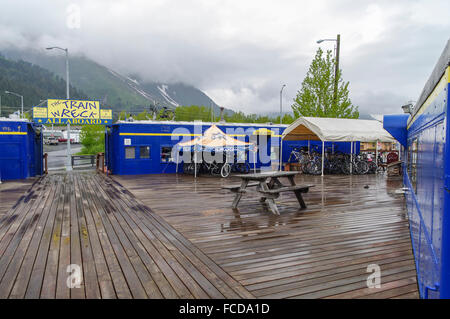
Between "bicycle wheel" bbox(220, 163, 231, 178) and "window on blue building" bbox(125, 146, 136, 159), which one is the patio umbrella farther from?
"window on blue building" bbox(125, 146, 136, 159)

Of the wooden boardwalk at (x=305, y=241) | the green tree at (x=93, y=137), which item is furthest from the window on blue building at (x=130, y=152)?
the green tree at (x=93, y=137)

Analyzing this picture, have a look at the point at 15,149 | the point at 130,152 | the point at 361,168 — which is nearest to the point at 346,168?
the point at 361,168

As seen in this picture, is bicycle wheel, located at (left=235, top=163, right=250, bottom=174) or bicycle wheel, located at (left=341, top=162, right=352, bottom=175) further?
bicycle wheel, located at (left=235, top=163, right=250, bottom=174)

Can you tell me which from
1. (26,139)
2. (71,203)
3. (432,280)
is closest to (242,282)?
(432,280)

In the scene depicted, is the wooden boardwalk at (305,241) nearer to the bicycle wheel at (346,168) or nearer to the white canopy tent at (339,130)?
the white canopy tent at (339,130)

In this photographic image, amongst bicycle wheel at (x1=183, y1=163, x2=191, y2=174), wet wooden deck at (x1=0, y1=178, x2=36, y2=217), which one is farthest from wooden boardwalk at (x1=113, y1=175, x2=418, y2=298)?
bicycle wheel at (x1=183, y1=163, x2=191, y2=174)

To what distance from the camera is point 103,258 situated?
179 inches

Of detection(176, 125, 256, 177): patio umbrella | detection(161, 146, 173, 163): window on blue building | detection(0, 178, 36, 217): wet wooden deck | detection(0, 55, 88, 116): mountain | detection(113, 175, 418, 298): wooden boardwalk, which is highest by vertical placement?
detection(0, 55, 88, 116): mountain

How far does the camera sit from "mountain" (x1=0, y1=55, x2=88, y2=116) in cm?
11009

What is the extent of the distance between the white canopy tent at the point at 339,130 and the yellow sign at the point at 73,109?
34.3ft

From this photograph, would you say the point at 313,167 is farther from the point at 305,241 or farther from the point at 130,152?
the point at 305,241

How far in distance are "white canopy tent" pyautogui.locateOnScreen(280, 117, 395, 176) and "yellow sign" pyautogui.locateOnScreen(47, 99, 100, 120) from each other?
1046 cm

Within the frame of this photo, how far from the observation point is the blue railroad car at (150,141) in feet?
58.3
